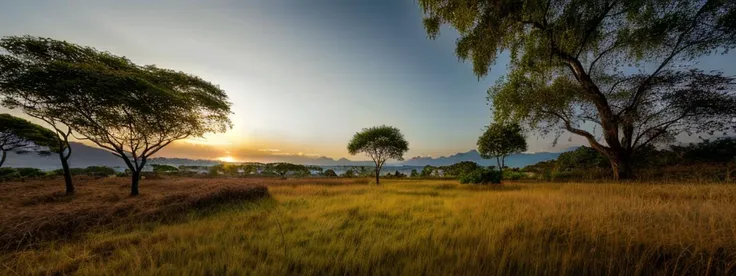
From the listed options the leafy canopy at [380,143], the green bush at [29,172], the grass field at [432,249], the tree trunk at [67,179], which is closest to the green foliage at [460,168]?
the leafy canopy at [380,143]

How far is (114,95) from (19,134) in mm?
13113

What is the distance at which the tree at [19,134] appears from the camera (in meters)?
12.6

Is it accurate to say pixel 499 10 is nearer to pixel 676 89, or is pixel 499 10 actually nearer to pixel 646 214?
pixel 646 214

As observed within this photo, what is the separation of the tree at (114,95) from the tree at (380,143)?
15938 mm

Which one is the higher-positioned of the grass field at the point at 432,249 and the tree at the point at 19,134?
the tree at the point at 19,134

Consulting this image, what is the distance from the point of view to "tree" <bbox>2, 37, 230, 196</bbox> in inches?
288

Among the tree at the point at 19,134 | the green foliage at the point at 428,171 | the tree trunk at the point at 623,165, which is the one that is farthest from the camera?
the green foliage at the point at 428,171

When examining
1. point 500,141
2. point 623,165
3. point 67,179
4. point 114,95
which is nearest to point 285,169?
point 67,179

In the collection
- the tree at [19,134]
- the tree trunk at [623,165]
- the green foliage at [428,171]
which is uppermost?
the tree at [19,134]

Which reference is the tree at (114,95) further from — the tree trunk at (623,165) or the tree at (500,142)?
the tree at (500,142)

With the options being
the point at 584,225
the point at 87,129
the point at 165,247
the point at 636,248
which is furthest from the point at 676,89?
the point at 87,129

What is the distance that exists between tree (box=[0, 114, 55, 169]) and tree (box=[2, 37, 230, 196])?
Result: 758 cm

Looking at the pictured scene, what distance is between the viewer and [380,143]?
85.4ft

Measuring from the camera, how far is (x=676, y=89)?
420 inches
